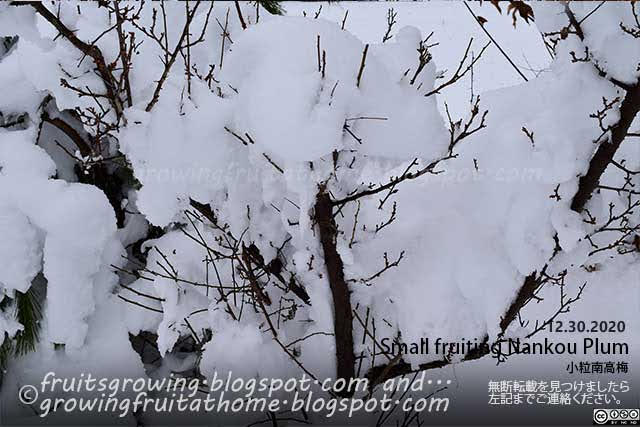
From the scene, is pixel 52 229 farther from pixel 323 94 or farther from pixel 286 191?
pixel 323 94

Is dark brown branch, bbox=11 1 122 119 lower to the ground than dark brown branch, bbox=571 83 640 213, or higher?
higher

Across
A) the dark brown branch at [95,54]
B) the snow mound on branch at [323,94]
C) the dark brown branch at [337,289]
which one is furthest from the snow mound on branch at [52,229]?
the dark brown branch at [337,289]

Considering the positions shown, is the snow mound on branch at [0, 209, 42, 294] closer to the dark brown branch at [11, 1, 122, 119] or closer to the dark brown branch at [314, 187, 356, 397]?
the dark brown branch at [11, 1, 122, 119]

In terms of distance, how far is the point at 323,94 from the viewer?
5.85 feet

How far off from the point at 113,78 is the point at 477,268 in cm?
150

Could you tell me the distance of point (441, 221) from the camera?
2361 mm

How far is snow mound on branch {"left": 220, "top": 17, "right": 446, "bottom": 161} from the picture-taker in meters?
1.77

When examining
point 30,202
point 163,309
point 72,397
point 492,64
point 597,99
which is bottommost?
point 72,397

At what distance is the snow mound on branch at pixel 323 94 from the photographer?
1774 mm

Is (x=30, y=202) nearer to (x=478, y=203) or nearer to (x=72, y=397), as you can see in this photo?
(x=72, y=397)

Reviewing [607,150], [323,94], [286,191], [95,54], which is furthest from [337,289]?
[95,54]

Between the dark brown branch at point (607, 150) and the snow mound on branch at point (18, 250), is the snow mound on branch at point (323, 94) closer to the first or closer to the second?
the dark brown branch at point (607, 150)

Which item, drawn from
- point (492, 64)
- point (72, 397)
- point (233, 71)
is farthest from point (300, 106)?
point (492, 64)

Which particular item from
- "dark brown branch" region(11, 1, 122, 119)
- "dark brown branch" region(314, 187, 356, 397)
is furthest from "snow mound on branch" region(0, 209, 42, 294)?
"dark brown branch" region(314, 187, 356, 397)
